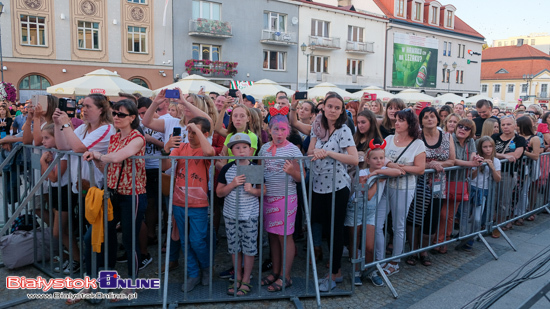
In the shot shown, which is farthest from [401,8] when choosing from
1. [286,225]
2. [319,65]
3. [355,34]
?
[286,225]

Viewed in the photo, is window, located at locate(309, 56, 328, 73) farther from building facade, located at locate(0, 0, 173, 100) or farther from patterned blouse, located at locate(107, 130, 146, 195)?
patterned blouse, located at locate(107, 130, 146, 195)

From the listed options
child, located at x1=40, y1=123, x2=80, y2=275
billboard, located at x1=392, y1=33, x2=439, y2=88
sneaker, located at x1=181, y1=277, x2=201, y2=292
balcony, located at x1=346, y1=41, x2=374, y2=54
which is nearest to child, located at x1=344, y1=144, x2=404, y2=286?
sneaker, located at x1=181, y1=277, x2=201, y2=292

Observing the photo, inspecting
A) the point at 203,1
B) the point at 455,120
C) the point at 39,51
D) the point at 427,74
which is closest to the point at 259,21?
the point at 203,1

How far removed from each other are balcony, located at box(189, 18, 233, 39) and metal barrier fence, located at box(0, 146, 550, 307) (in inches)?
857

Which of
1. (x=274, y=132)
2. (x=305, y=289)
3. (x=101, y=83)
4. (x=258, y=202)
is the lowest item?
(x=305, y=289)

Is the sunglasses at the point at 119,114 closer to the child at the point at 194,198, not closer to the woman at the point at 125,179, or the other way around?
the woman at the point at 125,179

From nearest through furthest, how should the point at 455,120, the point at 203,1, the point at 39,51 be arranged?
the point at 455,120
the point at 39,51
the point at 203,1

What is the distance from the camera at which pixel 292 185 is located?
4.11 m

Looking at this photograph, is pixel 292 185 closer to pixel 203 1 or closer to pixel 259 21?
pixel 203 1

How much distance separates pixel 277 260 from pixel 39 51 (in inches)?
883

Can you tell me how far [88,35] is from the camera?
2278cm

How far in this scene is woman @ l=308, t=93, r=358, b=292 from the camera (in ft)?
13.6

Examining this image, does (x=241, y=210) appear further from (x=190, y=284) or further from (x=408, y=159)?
(x=408, y=159)

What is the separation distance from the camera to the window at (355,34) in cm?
3438
